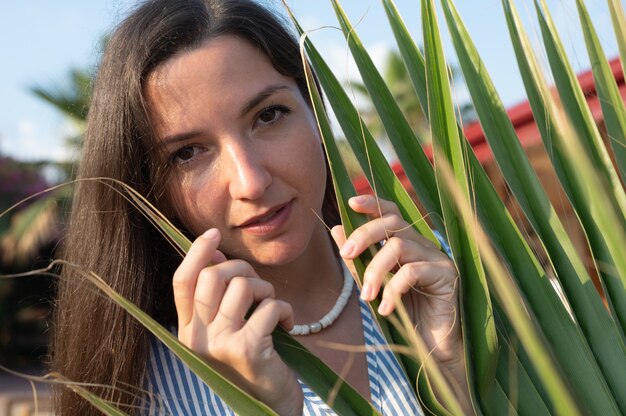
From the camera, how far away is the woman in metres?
1.21

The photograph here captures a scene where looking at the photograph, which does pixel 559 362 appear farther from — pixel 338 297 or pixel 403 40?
pixel 338 297

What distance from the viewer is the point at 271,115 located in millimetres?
1293

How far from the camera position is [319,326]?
153 cm

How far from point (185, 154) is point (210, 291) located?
0.54m

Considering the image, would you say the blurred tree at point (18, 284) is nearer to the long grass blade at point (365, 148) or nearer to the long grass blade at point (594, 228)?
the long grass blade at point (365, 148)

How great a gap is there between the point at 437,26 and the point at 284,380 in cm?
37

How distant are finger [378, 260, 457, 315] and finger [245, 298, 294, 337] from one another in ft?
0.36

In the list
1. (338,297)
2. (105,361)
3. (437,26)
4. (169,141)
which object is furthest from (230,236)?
(437,26)

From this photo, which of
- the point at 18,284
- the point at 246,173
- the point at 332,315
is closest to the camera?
the point at 246,173

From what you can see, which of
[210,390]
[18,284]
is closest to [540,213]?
[210,390]

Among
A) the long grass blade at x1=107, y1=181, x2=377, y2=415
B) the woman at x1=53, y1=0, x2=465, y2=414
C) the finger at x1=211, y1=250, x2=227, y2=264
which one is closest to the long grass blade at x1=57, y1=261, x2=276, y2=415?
the long grass blade at x1=107, y1=181, x2=377, y2=415

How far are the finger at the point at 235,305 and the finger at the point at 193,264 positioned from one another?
0.12 ft

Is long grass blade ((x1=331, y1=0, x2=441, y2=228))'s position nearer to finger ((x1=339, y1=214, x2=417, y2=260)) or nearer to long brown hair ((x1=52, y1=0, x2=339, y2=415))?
finger ((x1=339, y1=214, x2=417, y2=260))

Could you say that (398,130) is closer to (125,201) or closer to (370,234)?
(370,234)
